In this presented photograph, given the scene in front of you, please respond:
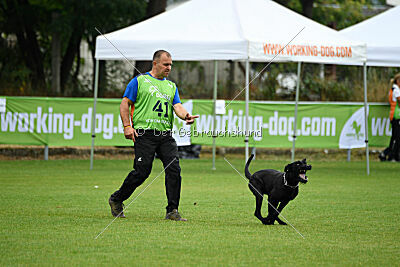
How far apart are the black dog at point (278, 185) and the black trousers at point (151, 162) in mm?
927

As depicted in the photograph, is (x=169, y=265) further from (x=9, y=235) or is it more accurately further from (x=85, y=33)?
(x=85, y=33)

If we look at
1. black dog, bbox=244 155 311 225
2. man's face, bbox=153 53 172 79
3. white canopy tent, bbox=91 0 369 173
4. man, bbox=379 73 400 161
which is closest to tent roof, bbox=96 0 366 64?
white canopy tent, bbox=91 0 369 173

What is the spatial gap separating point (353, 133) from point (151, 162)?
11106mm

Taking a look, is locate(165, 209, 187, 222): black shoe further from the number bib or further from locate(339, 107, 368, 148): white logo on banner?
locate(339, 107, 368, 148): white logo on banner

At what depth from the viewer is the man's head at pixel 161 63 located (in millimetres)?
9148

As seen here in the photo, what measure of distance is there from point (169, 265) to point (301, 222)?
3.21m

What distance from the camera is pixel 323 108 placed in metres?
19.5

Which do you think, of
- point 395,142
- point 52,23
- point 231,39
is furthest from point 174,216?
point 52,23

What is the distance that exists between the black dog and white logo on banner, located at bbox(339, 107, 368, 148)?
10507 millimetres

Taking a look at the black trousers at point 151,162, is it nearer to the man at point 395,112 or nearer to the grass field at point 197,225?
the grass field at point 197,225

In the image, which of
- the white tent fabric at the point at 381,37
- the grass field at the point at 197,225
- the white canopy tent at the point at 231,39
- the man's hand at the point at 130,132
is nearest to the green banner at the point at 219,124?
the white tent fabric at the point at 381,37

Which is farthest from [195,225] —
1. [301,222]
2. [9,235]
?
[9,235]

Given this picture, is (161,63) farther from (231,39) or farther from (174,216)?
(231,39)

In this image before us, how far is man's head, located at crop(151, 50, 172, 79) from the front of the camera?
9148 millimetres
